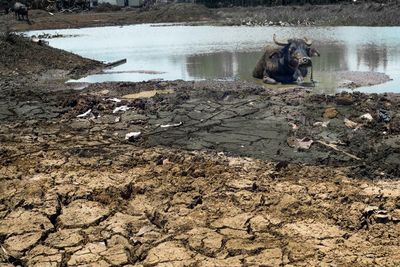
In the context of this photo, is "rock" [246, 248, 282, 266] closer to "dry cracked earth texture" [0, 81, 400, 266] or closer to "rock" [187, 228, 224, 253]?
"dry cracked earth texture" [0, 81, 400, 266]

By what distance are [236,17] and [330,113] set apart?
42.2 meters

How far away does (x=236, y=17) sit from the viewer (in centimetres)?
4838

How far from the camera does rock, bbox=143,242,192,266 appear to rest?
400 cm

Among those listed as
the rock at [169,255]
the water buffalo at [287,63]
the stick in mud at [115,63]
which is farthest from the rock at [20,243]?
the stick in mud at [115,63]

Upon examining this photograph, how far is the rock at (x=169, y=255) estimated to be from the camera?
4.00 m

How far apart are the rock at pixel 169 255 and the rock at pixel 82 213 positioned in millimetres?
947

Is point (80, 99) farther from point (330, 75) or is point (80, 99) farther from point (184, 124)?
point (330, 75)

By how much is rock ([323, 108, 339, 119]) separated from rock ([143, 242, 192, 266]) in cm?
457

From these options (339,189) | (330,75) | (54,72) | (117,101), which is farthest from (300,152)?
(54,72)

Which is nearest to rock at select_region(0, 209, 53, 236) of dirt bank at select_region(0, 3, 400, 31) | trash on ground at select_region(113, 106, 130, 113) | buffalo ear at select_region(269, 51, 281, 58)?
trash on ground at select_region(113, 106, 130, 113)

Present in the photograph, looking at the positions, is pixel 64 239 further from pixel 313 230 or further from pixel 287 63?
Answer: pixel 287 63

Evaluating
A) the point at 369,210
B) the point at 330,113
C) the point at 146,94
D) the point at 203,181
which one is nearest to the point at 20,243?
the point at 203,181

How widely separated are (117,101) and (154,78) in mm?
4385

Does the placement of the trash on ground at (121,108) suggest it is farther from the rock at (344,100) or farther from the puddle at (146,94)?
the rock at (344,100)
